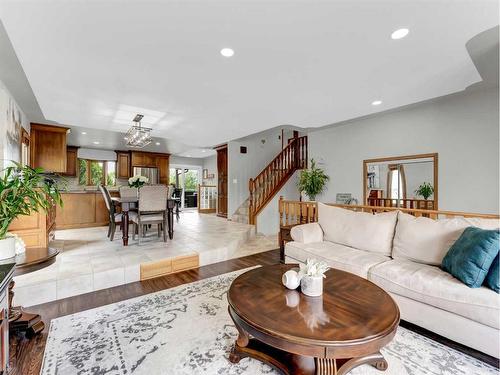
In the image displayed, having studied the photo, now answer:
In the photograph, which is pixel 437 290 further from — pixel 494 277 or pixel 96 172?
pixel 96 172

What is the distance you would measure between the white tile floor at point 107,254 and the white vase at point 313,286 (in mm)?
2410

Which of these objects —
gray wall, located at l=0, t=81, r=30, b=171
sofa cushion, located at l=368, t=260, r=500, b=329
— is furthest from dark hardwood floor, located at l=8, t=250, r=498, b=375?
gray wall, located at l=0, t=81, r=30, b=171

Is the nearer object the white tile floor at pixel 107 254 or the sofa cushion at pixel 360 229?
the white tile floor at pixel 107 254

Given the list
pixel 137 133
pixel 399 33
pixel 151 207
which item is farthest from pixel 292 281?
pixel 137 133

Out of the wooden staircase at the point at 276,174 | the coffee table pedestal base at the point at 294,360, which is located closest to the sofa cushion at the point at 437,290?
the coffee table pedestal base at the point at 294,360

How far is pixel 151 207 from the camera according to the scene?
4.18 m

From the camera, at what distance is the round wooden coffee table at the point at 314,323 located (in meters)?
1.17

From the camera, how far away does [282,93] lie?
346 cm

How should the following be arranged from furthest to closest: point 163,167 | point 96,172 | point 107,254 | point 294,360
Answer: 1. point 163,167
2. point 96,172
3. point 107,254
4. point 294,360

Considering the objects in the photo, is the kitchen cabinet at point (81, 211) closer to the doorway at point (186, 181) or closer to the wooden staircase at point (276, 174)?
the wooden staircase at point (276, 174)

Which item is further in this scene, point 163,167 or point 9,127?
point 163,167

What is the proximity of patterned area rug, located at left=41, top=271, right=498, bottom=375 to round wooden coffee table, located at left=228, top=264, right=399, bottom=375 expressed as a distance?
17 cm

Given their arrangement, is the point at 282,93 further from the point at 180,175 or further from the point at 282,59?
the point at 180,175

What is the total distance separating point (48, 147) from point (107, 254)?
3.43 metres
